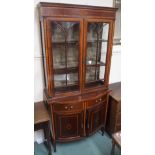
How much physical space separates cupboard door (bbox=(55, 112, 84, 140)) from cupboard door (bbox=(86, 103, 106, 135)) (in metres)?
0.11

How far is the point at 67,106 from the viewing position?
184 cm

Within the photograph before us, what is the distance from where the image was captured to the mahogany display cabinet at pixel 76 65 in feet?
5.40

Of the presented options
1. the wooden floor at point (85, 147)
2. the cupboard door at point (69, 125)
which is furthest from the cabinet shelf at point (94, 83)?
the wooden floor at point (85, 147)

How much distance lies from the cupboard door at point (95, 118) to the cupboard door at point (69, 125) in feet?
0.35

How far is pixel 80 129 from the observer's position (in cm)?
204

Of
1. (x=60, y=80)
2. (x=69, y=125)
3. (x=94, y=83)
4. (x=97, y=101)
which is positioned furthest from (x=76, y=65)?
(x=69, y=125)

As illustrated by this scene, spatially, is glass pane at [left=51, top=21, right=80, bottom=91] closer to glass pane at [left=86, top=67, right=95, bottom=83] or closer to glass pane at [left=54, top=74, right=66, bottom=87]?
glass pane at [left=54, top=74, right=66, bottom=87]

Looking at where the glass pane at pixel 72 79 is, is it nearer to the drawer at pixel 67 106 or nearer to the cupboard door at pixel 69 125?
the drawer at pixel 67 106

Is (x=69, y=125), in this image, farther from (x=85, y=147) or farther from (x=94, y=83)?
(x=94, y=83)

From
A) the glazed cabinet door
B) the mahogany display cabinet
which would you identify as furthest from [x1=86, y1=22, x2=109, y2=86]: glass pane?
the glazed cabinet door

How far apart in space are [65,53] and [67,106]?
630 millimetres
